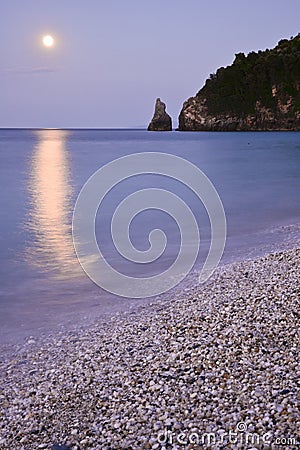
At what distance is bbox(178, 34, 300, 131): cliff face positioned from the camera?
115438mm

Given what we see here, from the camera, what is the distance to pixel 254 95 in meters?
119

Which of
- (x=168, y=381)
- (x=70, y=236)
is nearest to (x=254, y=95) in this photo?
(x=70, y=236)

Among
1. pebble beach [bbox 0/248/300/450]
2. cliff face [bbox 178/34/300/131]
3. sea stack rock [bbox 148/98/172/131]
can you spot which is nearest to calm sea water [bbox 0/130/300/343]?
pebble beach [bbox 0/248/300/450]

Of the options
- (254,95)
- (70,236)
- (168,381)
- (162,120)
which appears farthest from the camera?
(162,120)

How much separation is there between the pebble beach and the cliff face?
115 m

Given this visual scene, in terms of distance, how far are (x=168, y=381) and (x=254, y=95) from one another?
4832 inches

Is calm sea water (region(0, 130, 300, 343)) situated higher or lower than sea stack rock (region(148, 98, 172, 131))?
lower

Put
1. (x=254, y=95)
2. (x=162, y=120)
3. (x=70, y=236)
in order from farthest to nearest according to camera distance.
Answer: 1. (x=162, y=120)
2. (x=254, y=95)
3. (x=70, y=236)

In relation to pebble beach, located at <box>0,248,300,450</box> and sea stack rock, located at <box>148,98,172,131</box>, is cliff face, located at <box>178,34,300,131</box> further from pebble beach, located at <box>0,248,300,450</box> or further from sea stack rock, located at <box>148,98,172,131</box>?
pebble beach, located at <box>0,248,300,450</box>

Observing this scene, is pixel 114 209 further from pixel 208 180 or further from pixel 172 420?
pixel 172 420

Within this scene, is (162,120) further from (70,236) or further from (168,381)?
(168,381)

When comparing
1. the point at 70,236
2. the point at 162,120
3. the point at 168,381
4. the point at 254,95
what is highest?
the point at 254,95

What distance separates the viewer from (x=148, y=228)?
42.3 feet

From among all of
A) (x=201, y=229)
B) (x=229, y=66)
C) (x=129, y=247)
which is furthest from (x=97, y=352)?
(x=229, y=66)
